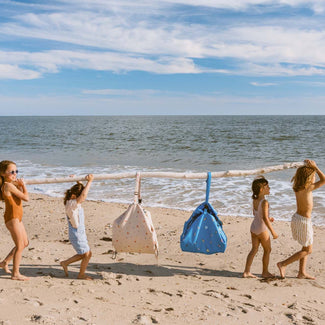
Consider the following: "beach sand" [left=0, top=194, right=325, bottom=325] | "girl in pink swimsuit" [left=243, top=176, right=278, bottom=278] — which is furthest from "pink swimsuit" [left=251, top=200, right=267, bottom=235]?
"beach sand" [left=0, top=194, right=325, bottom=325]

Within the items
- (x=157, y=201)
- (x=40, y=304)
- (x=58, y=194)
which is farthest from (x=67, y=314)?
(x=58, y=194)

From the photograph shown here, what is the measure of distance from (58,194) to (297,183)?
322 inches

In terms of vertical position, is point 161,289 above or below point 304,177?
below

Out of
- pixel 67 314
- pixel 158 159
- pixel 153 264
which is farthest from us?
pixel 158 159

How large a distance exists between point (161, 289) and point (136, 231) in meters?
0.76

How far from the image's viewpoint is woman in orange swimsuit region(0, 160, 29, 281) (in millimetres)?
4141

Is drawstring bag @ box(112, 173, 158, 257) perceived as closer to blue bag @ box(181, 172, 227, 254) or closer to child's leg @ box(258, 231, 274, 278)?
blue bag @ box(181, 172, 227, 254)

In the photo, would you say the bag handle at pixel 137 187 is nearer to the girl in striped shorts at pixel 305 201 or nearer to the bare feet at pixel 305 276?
the girl in striped shorts at pixel 305 201

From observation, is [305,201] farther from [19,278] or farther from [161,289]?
[19,278]

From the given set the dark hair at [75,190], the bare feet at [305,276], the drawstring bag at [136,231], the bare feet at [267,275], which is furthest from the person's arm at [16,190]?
the bare feet at [305,276]

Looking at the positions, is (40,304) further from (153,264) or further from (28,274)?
(153,264)

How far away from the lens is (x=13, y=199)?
4219mm

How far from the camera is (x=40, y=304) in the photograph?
3570 mm

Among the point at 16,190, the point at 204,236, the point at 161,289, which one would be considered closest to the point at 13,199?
the point at 16,190
